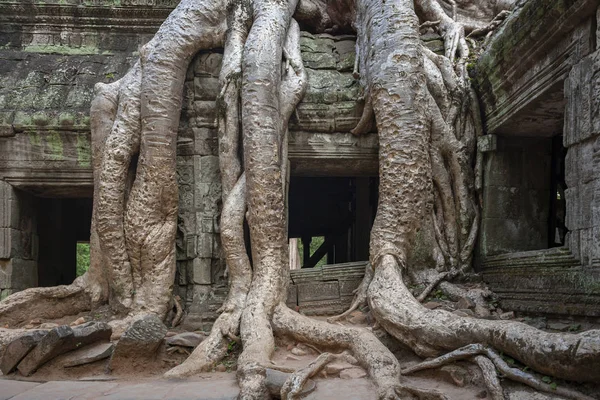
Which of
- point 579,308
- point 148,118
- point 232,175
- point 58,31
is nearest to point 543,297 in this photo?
point 579,308

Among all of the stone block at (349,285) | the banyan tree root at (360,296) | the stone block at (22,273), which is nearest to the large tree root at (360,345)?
the banyan tree root at (360,296)

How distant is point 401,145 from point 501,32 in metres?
1.15

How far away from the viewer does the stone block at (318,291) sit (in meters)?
4.48

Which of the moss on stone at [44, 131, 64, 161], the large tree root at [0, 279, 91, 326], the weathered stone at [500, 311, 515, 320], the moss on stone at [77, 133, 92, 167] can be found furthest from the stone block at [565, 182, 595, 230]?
the moss on stone at [44, 131, 64, 161]

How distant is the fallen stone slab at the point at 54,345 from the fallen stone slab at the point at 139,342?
272mm

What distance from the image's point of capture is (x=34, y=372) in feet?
10.9

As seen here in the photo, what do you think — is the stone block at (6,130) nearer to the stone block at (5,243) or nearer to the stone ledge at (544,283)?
the stone block at (5,243)

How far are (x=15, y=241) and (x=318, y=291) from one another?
2.89m

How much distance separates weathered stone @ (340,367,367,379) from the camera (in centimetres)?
294

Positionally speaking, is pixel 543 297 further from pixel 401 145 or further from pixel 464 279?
pixel 401 145

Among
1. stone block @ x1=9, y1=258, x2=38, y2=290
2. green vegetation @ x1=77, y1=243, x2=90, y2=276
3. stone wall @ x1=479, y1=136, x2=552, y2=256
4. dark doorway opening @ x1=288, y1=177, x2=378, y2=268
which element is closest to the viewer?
stone wall @ x1=479, y1=136, x2=552, y2=256

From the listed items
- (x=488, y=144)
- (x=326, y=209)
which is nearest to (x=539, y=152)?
(x=488, y=144)

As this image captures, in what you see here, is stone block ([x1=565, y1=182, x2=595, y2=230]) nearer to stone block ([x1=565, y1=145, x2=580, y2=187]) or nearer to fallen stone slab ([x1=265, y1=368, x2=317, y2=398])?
stone block ([x1=565, y1=145, x2=580, y2=187])

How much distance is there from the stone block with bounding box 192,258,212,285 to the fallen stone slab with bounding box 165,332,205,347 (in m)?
0.77
